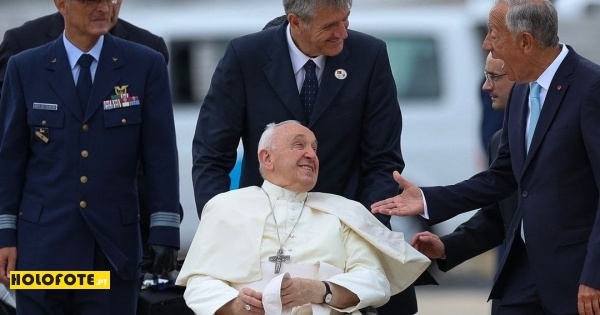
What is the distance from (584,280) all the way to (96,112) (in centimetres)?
211

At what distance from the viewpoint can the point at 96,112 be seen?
21.4 ft

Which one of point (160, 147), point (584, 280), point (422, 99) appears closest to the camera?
point (584, 280)

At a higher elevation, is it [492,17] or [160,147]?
[492,17]

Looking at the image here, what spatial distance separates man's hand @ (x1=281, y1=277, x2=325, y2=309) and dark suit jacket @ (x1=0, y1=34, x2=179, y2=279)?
964mm

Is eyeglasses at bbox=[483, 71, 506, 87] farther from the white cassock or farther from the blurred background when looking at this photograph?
the blurred background

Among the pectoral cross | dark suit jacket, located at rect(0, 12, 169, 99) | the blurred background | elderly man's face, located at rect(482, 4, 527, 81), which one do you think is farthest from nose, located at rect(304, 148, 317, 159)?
the blurred background

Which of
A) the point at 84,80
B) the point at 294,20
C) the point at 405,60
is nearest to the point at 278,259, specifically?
the point at 294,20

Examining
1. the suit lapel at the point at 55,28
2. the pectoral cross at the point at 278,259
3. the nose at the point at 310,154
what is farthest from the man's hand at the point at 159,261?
the suit lapel at the point at 55,28

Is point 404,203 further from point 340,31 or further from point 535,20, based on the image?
point 535,20

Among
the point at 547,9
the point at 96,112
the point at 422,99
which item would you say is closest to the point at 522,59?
the point at 547,9

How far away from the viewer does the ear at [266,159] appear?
6.12 m

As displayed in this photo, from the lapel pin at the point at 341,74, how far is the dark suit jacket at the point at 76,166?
771 millimetres

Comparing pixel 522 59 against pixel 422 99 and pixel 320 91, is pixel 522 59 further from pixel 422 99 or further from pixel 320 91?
pixel 422 99

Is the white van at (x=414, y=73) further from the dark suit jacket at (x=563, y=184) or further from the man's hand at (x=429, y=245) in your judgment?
the dark suit jacket at (x=563, y=184)
